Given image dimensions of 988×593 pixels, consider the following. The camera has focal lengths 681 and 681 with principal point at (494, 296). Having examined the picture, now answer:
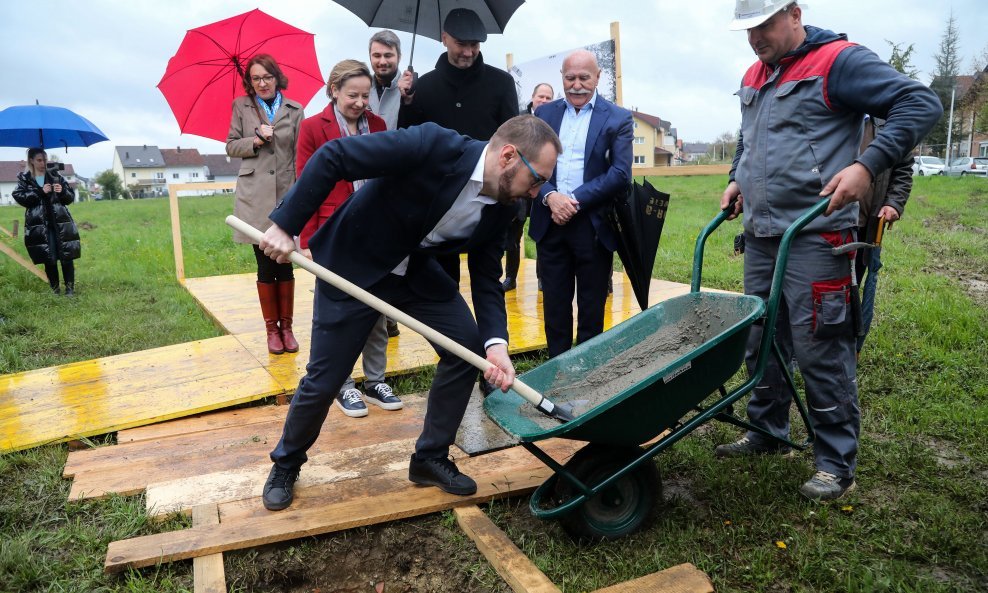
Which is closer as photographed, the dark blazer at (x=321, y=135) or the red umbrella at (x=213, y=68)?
the dark blazer at (x=321, y=135)

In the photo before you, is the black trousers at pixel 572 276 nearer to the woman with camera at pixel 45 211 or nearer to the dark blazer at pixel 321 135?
the dark blazer at pixel 321 135

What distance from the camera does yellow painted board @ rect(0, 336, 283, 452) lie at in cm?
354

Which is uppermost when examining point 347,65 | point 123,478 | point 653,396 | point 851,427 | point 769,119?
point 347,65

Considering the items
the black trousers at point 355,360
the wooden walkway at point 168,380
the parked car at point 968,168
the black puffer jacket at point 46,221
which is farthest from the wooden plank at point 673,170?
the parked car at point 968,168

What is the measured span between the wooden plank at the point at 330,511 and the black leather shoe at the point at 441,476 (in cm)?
3

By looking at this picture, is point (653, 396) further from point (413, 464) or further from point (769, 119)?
point (769, 119)

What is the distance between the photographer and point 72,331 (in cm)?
596

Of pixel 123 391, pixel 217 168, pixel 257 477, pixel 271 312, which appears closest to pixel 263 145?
pixel 271 312

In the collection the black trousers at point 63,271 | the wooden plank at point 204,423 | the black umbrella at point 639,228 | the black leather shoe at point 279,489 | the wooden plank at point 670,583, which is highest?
the black umbrella at point 639,228

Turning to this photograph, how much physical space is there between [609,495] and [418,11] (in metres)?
3.42

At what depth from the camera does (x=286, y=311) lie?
4.61 meters

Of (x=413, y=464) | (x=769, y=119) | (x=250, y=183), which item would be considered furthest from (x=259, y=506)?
(x=769, y=119)

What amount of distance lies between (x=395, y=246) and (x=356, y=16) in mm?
2730

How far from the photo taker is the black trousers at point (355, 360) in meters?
2.62
